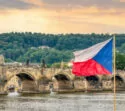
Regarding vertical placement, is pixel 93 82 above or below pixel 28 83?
above

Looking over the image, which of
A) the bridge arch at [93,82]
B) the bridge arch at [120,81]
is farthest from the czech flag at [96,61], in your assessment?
the bridge arch at [120,81]

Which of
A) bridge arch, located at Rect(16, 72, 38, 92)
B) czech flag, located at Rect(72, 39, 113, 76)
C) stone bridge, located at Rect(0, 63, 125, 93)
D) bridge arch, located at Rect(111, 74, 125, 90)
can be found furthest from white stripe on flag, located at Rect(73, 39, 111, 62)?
bridge arch, located at Rect(111, 74, 125, 90)

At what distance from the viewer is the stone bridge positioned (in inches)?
4572

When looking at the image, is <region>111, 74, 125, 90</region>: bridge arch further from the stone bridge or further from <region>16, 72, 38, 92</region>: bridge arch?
<region>16, 72, 38, 92</region>: bridge arch

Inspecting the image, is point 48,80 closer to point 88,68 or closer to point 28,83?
point 28,83

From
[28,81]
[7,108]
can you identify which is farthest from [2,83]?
→ [7,108]

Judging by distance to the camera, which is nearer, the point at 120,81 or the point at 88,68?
the point at 88,68

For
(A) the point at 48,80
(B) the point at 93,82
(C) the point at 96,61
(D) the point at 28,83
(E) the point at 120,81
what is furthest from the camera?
(E) the point at 120,81

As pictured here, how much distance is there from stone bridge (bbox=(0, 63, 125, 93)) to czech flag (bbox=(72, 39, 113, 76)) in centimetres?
7461

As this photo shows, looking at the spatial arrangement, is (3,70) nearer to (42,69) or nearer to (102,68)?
(42,69)

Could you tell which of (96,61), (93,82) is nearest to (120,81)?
(93,82)

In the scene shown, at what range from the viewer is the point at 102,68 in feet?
119

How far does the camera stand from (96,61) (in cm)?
3606

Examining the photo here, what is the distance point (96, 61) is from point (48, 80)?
88982 mm
